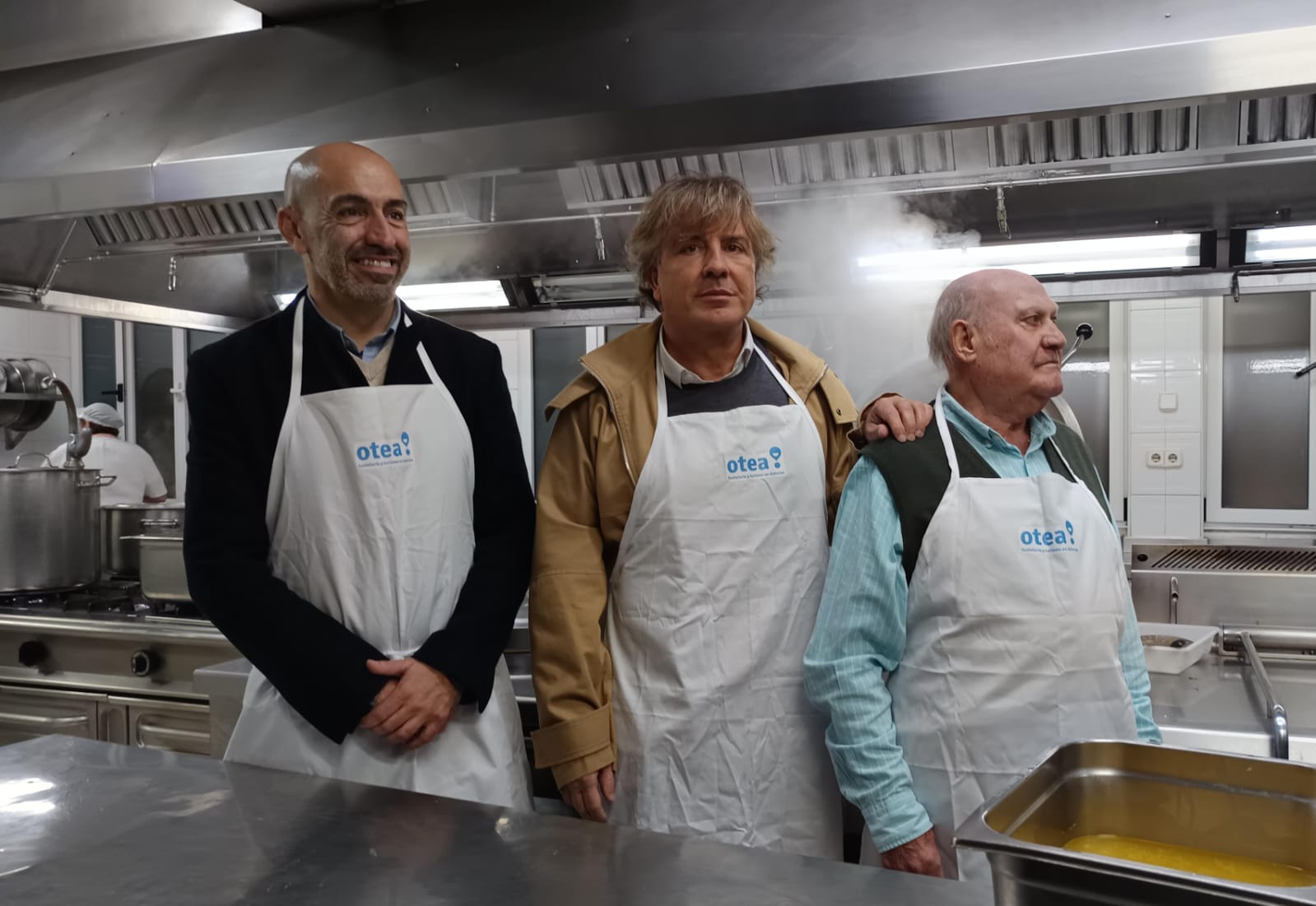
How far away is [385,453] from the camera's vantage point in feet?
4.81

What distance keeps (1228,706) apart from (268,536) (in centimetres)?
167

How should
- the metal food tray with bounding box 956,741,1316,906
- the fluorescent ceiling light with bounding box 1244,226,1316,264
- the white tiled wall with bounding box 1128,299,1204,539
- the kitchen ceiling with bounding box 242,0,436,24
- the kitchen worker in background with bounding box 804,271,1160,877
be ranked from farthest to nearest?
1. the white tiled wall with bounding box 1128,299,1204,539
2. the fluorescent ceiling light with bounding box 1244,226,1316,264
3. the kitchen ceiling with bounding box 242,0,436,24
4. the kitchen worker in background with bounding box 804,271,1160,877
5. the metal food tray with bounding box 956,741,1316,906

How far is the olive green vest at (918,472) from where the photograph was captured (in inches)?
53.1

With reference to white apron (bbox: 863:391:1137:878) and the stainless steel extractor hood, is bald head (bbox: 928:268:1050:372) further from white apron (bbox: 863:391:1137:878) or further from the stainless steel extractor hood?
the stainless steel extractor hood

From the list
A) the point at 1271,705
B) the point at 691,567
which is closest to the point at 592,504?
the point at 691,567

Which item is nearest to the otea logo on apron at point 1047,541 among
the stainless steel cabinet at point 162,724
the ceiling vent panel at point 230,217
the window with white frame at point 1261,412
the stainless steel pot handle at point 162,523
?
the ceiling vent panel at point 230,217

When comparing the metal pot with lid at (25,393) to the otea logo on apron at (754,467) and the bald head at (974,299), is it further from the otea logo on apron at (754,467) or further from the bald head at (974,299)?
the bald head at (974,299)

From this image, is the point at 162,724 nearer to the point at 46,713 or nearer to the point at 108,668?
the point at 108,668

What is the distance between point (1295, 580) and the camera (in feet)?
7.15

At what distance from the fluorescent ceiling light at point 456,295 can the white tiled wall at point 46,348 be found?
3177 mm

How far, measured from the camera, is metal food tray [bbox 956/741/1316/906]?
1.69ft

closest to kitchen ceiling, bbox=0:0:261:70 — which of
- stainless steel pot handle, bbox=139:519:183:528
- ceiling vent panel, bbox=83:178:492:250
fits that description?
ceiling vent panel, bbox=83:178:492:250

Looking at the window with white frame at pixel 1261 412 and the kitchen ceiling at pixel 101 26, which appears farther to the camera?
the window with white frame at pixel 1261 412

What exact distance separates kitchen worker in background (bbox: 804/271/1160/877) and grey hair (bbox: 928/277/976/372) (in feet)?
0.14
